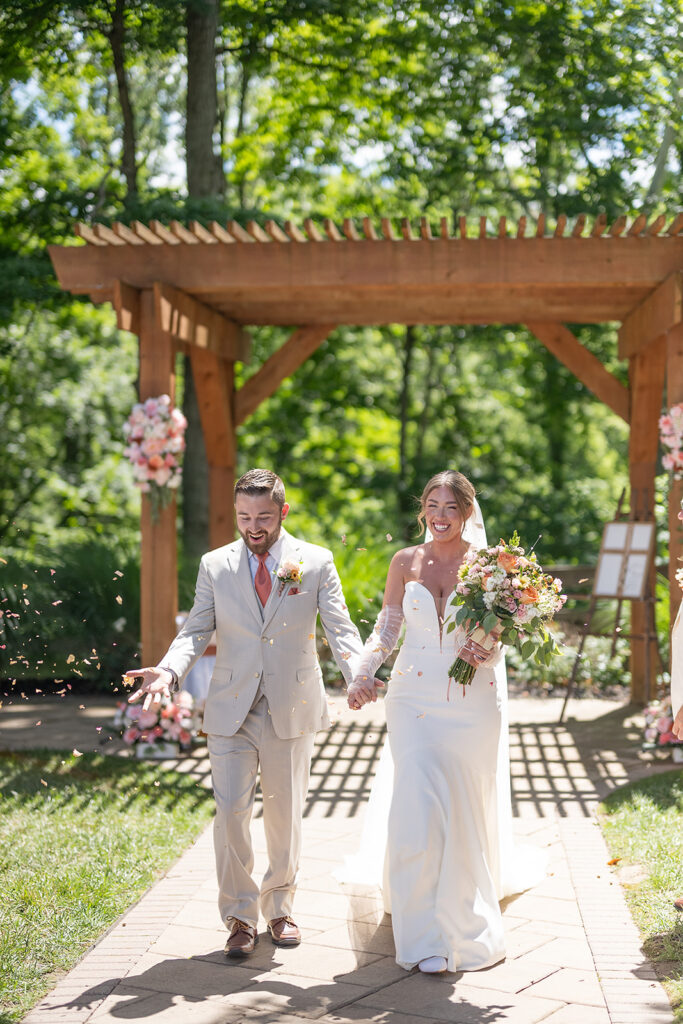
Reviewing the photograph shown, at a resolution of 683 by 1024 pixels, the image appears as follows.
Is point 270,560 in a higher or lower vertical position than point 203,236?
lower

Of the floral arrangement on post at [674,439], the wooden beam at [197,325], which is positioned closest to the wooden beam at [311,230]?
the wooden beam at [197,325]

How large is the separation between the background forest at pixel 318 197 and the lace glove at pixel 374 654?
4.42 metres

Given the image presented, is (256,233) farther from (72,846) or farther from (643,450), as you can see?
(72,846)

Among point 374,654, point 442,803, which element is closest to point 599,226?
point 374,654

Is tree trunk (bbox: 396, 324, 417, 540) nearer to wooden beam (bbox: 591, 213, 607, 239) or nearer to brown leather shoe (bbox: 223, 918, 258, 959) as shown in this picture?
wooden beam (bbox: 591, 213, 607, 239)

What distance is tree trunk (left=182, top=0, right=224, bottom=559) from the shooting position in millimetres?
11922

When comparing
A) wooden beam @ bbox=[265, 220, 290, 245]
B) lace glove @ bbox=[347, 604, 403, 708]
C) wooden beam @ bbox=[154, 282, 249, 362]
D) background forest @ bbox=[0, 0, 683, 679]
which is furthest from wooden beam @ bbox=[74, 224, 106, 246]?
lace glove @ bbox=[347, 604, 403, 708]

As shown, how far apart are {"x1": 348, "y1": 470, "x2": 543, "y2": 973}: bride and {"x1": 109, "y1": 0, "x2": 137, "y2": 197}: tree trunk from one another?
26.3 feet

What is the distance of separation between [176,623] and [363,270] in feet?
9.77

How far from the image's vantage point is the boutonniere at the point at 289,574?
14.0 feet

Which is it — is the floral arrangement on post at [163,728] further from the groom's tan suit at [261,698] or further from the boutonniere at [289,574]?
the boutonniere at [289,574]

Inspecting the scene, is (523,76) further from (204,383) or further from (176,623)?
(176,623)

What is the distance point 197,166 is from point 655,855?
9.32 m

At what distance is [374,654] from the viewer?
14.3ft
